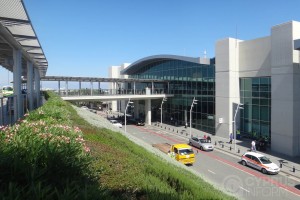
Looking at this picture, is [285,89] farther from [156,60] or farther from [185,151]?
[156,60]

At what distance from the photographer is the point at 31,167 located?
3775 mm

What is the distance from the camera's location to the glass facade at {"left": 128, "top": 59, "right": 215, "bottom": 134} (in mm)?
37375

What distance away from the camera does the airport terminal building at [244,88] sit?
25297mm

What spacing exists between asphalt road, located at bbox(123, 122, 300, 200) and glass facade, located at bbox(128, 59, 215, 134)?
1208cm

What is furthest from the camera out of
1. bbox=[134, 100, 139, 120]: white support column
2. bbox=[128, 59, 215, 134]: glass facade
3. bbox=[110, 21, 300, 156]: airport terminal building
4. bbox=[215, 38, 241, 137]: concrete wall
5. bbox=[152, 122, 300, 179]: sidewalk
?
bbox=[134, 100, 139, 120]: white support column

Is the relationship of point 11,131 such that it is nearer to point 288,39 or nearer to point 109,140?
point 109,140

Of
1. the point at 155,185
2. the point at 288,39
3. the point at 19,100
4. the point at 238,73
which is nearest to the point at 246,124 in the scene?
the point at 238,73

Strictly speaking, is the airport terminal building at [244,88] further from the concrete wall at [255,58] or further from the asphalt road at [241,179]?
the asphalt road at [241,179]

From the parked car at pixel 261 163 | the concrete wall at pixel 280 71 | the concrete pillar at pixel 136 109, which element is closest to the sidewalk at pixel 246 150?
the concrete wall at pixel 280 71

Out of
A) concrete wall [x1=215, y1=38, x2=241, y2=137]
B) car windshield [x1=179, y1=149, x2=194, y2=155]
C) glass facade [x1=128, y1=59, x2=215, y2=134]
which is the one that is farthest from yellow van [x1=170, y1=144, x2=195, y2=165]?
glass facade [x1=128, y1=59, x2=215, y2=134]

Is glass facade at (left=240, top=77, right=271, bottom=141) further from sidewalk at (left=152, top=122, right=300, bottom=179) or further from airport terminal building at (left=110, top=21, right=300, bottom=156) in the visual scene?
sidewalk at (left=152, top=122, right=300, bottom=179)

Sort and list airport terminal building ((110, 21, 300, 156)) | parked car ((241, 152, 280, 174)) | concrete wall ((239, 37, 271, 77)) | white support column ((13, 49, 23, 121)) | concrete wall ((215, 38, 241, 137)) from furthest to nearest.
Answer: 1. concrete wall ((215, 38, 241, 137))
2. concrete wall ((239, 37, 271, 77))
3. airport terminal building ((110, 21, 300, 156))
4. parked car ((241, 152, 280, 174))
5. white support column ((13, 49, 23, 121))

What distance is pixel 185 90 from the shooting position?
43.4m

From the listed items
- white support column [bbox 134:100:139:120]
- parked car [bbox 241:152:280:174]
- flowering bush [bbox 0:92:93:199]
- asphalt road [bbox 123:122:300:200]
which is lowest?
asphalt road [bbox 123:122:300:200]
